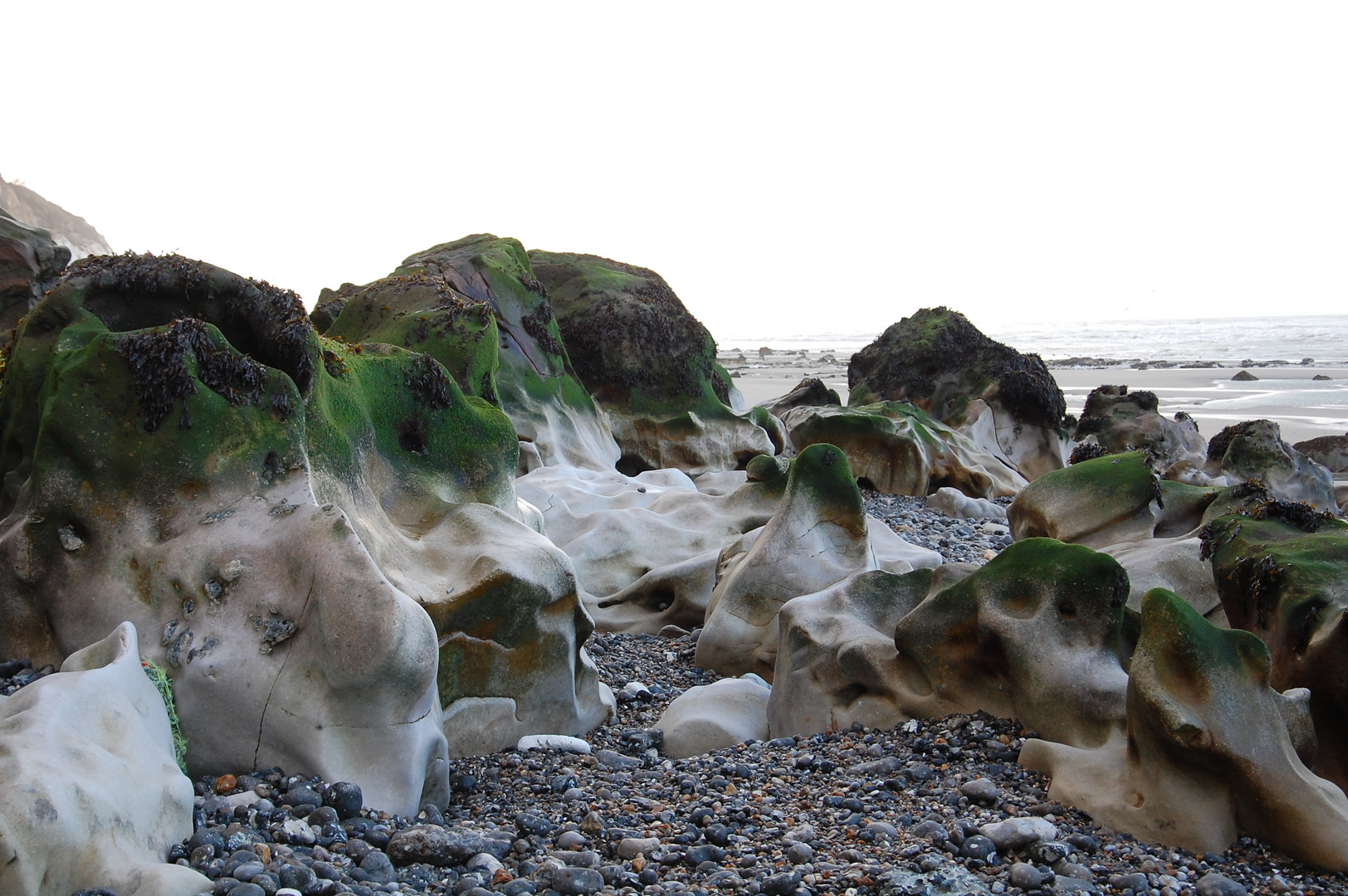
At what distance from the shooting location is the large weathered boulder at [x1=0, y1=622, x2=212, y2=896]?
297cm

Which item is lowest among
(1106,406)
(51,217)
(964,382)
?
(1106,406)

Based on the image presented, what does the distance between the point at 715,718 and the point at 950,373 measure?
14.7 metres

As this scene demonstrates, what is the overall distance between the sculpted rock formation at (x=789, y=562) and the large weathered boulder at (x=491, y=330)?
132 inches

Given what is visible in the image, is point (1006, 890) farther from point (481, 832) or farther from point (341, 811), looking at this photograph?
point (341, 811)

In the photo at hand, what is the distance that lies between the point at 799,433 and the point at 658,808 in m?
12.5

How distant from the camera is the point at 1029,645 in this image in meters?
5.18

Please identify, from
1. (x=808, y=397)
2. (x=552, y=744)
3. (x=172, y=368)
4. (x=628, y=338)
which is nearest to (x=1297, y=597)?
(x=552, y=744)

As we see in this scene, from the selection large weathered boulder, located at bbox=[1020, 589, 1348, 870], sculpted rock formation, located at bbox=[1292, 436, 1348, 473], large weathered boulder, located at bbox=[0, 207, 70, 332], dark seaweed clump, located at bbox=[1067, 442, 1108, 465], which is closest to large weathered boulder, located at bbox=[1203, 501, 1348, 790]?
large weathered boulder, located at bbox=[1020, 589, 1348, 870]

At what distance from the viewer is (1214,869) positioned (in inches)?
156

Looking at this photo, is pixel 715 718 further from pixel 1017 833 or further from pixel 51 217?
pixel 51 217

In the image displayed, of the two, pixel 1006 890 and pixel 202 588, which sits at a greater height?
pixel 202 588

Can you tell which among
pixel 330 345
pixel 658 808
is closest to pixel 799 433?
pixel 330 345

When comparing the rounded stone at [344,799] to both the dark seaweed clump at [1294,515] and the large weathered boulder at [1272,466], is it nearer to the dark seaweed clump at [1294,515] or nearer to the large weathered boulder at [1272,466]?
the dark seaweed clump at [1294,515]

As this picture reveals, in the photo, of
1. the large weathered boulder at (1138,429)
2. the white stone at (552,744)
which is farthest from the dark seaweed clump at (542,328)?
the white stone at (552,744)
